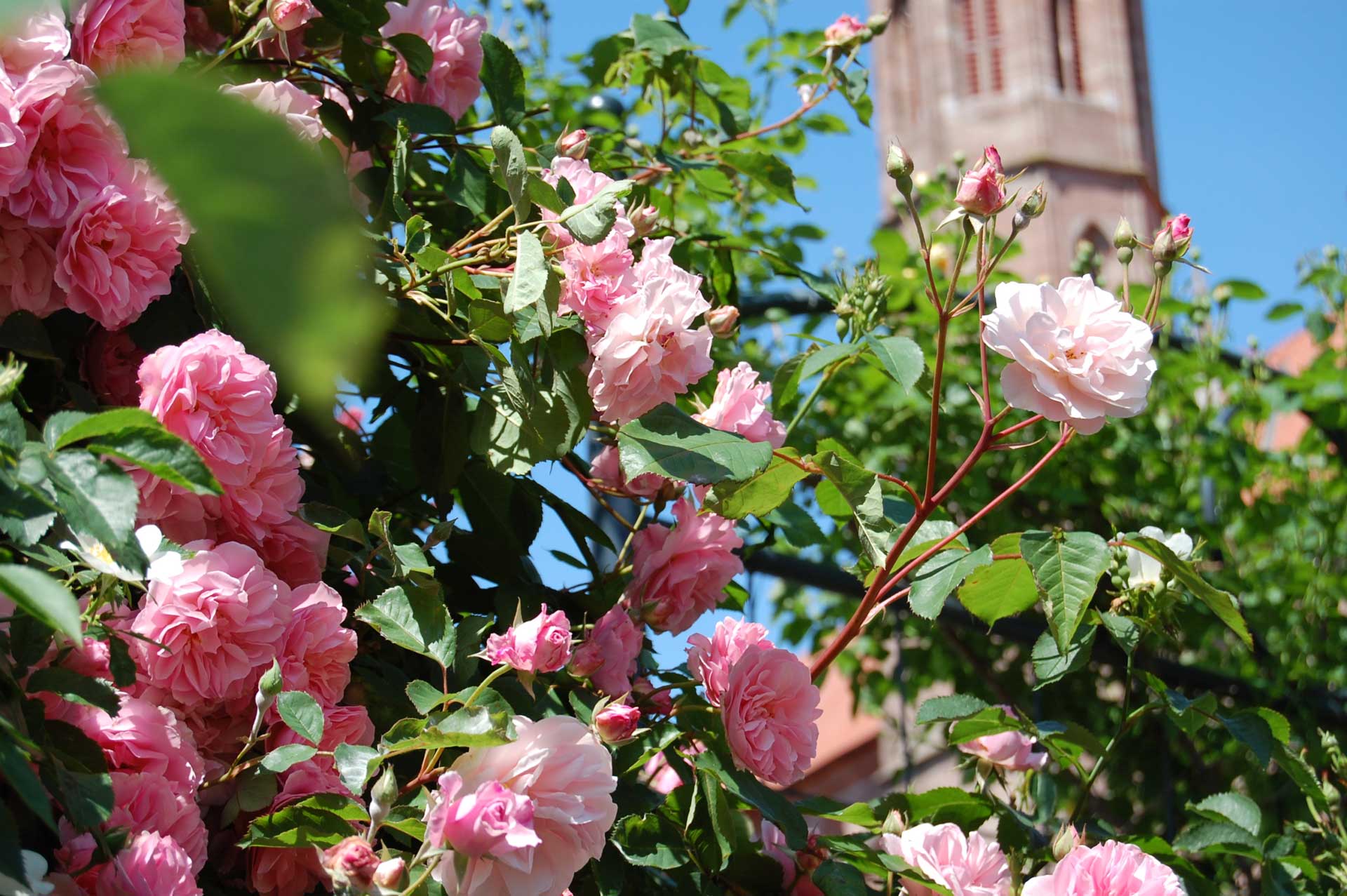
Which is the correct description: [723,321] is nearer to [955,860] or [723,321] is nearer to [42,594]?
[955,860]

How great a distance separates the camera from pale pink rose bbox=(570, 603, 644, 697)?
3.20 feet

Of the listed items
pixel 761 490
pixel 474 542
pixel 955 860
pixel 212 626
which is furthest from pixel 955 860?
pixel 212 626

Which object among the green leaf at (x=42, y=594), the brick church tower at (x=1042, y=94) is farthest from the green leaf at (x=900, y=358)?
the brick church tower at (x=1042, y=94)

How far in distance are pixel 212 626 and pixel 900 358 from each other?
0.62 meters

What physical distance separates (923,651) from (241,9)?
280 centimetres

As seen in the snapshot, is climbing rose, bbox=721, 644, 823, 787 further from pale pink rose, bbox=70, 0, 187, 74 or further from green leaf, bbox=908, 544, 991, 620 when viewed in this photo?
pale pink rose, bbox=70, 0, 187, 74

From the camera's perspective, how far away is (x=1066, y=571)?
989 millimetres

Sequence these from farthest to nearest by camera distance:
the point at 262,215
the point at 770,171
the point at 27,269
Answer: the point at 770,171 < the point at 27,269 < the point at 262,215

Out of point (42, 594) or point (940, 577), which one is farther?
point (940, 577)

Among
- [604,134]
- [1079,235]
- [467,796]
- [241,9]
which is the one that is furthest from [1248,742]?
[1079,235]

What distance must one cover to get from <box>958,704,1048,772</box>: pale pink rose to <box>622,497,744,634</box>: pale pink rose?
13.7 inches

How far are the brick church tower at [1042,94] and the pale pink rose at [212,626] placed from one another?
845 inches

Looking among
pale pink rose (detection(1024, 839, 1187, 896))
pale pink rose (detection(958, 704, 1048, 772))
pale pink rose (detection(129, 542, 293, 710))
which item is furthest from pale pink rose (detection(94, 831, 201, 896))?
pale pink rose (detection(958, 704, 1048, 772))

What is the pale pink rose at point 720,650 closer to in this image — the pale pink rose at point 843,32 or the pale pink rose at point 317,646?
the pale pink rose at point 317,646
